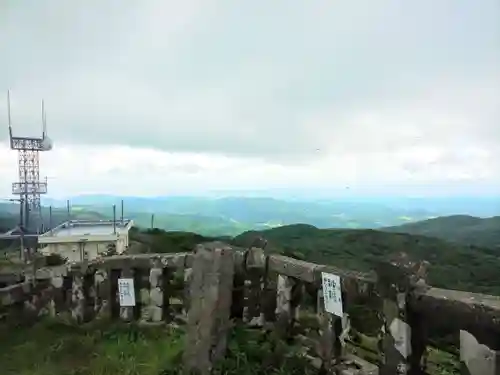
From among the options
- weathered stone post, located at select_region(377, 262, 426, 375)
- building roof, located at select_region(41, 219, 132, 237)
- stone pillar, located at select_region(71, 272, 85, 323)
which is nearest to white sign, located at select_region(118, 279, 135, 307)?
stone pillar, located at select_region(71, 272, 85, 323)

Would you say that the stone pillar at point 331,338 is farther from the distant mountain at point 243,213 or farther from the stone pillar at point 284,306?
the distant mountain at point 243,213

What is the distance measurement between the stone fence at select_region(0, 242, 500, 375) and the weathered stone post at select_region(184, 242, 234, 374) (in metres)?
0.01

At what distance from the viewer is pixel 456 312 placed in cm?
392

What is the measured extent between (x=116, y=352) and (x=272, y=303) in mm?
2252

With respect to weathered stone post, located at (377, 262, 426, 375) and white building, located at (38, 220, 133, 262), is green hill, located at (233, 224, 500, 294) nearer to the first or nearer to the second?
white building, located at (38, 220, 133, 262)

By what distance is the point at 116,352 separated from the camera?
6.84 m

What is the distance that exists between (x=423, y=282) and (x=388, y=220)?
18.9 meters

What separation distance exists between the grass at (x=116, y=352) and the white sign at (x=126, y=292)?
35cm

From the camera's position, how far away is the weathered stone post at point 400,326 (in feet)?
14.1

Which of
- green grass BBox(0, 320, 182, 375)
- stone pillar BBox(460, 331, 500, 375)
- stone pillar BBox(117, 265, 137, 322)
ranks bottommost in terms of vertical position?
green grass BBox(0, 320, 182, 375)

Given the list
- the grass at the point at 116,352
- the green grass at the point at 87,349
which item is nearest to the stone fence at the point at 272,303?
the grass at the point at 116,352

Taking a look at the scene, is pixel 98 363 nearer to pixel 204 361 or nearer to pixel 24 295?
pixel 204 361

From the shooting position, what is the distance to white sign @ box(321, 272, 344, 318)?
5.07m

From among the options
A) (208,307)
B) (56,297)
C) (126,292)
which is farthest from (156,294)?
(56,297)
